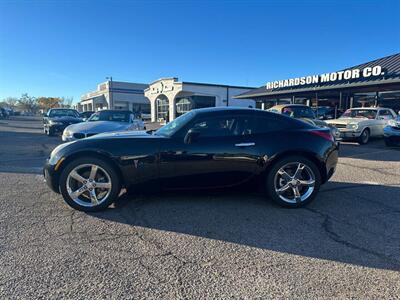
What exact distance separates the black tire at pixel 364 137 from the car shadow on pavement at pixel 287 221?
9.10 metres

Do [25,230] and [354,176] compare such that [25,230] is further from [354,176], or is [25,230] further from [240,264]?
[354,176]

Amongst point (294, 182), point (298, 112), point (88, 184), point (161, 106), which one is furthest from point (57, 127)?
point (161, 106)

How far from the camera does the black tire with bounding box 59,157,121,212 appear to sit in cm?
406

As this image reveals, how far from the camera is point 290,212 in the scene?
4207mm

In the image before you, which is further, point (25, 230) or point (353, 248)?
point (25, 230)

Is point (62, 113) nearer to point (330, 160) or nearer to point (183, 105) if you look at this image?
point (330, 160)

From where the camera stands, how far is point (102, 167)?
4070 mm

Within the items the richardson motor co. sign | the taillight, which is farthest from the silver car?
the richardson motor co. sign

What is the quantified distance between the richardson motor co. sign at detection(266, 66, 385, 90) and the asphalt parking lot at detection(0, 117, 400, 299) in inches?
563

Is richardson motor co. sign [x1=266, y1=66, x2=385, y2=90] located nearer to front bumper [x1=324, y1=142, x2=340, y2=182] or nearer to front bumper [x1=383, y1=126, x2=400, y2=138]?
front bumper [x1=383, y1=126, x2=400, y2=138]

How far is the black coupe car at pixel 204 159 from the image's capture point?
4094mm

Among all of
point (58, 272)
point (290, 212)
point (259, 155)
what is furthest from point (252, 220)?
point (58, 272)

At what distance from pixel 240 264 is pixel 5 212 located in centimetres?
337

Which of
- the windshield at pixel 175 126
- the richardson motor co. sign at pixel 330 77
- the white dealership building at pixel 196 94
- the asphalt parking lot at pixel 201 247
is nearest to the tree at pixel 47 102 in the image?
the white dealership building at pixel 196 94
